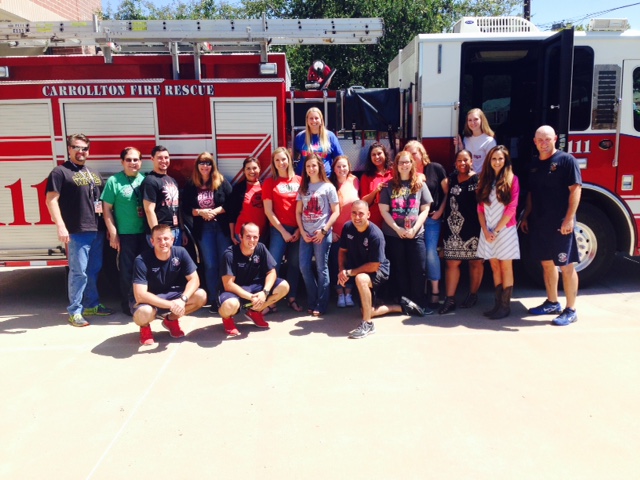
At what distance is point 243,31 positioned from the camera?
6035mm

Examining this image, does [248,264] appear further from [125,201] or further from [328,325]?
[125,201]

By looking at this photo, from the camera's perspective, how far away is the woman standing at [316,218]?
5.67 metres

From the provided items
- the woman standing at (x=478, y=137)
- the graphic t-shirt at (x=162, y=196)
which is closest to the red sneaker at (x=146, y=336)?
the graphic t-shirt at (x=162, y=196)

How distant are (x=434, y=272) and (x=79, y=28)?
462cm

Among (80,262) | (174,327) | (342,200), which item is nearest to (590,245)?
(342,200)

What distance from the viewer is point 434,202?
5852 mm

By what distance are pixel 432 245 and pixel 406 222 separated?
48cm

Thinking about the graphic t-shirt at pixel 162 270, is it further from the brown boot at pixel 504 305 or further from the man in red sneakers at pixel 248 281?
the brown boot at pixel 504 305

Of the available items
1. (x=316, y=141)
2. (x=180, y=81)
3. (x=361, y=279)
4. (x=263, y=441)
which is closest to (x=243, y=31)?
(x=180, y=81)

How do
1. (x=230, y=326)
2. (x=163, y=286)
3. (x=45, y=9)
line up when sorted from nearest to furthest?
(x=163, y=286) → (x=230, y=326) → (x=45, y=9)

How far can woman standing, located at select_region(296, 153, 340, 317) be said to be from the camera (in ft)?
18.6

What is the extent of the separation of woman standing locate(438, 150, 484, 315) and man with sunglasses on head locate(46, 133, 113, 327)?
3673mm

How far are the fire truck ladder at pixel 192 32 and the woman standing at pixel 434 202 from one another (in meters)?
1.48

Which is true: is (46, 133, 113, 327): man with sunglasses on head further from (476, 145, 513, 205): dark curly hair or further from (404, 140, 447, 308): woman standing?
(476, 145, 513, 205): dark curly hair
